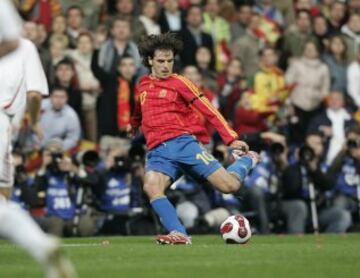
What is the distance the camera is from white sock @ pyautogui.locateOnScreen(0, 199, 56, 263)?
8023 millimetres

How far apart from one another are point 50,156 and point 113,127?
183 centimetres

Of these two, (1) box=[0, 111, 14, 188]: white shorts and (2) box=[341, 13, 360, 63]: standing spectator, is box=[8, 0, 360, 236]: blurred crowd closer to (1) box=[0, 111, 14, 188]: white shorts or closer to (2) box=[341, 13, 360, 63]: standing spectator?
(2) box=[341, 13, 360, 63]: standing spectator

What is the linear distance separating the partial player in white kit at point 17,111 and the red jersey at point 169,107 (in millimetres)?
1202

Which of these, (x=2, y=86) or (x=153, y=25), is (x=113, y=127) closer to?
(x=153, y=25)

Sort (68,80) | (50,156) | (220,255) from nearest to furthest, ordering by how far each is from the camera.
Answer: (220,255) → (50,156) → (68,80)

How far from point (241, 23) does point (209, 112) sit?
10.3 m

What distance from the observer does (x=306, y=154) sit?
20.7 m

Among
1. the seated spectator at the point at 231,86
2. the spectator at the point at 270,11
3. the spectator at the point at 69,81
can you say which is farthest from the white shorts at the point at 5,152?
the spectator at the point at 270,11

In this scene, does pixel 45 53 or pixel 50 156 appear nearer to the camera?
pixel 50 156

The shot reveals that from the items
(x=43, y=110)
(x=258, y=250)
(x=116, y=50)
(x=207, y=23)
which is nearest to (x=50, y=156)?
(x=43, y=110)

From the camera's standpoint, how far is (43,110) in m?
20.3

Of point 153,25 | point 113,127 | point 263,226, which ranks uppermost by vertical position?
point 153,25

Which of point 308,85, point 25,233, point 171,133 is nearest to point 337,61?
point 308,85

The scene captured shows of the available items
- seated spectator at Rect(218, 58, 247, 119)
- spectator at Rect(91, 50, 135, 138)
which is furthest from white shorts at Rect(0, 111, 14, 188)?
seated spectator at Rect(218, 58, 247, 119)
